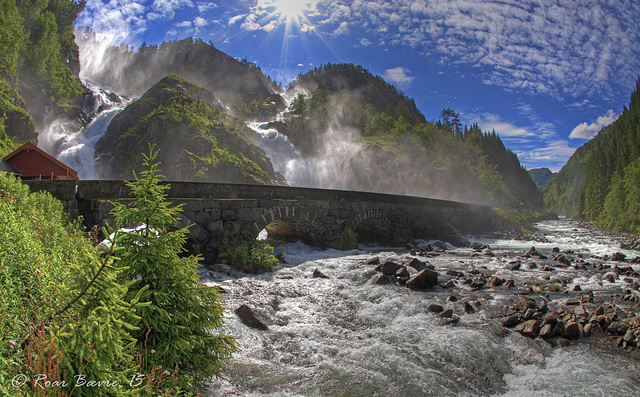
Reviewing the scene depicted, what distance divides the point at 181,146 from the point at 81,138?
66.6 ft

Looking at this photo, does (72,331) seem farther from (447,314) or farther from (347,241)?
(347,241)

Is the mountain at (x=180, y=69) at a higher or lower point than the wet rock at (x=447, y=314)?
higher

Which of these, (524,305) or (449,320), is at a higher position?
(524,305)

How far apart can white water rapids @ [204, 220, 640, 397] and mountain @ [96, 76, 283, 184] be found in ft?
108

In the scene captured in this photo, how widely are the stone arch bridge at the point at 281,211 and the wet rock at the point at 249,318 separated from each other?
2577 mm

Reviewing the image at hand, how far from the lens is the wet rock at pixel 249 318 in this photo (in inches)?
286

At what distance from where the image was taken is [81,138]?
49.8 m

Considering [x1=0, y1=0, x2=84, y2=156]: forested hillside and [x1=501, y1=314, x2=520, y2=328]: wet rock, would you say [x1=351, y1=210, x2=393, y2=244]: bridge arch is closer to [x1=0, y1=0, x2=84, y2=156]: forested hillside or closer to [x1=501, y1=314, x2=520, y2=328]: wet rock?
[x1=501, y1=314, x2=520, y2=328]: wet rock

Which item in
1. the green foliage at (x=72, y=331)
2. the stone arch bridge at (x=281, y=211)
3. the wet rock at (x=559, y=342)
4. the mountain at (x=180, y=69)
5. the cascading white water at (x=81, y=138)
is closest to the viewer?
the green foliage at (x=72, y=331)

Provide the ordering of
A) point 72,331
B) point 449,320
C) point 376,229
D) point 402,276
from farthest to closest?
point 376,229 → point 402,276 → point 449,320 → point 72,331

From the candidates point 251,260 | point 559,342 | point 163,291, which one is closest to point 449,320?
point 559,342

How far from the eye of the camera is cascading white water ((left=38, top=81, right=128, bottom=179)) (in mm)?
44406

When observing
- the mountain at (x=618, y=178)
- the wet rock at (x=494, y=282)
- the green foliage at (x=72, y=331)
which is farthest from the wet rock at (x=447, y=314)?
the mountain at (x=618, y=178)

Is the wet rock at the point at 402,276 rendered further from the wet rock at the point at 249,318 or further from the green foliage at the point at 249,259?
the wet rock at the point at 249,318
